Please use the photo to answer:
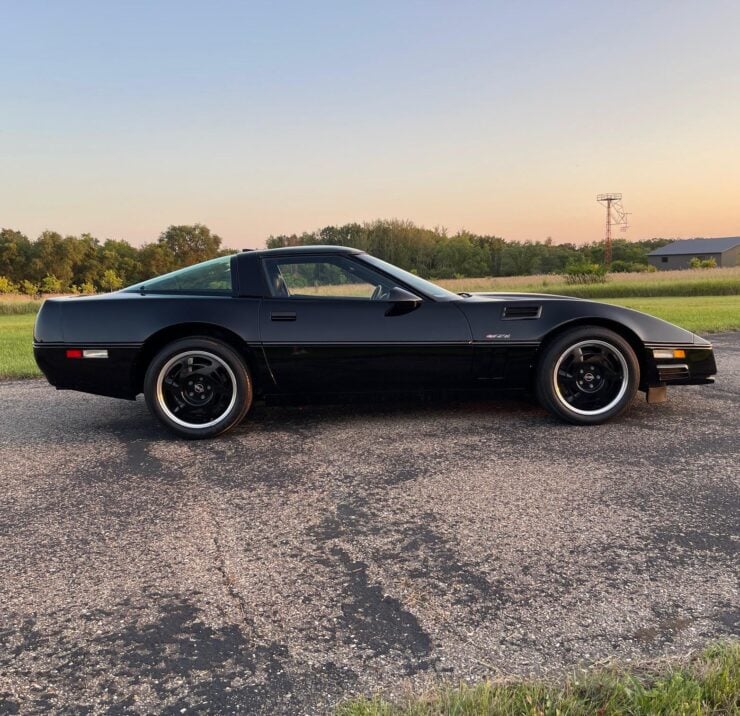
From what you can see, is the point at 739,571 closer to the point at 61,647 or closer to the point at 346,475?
the point at 346,475

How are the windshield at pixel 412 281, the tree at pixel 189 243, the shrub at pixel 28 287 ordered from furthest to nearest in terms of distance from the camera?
1. the tree at pixel 189 243
2. the shrub at pixel 28 287
3. the windshield at pixel 412 281

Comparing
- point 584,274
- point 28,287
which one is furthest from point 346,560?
point 28,287

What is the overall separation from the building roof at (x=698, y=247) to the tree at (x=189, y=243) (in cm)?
6318

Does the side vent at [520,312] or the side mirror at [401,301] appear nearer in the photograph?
Result: the side mirror at [401,301]

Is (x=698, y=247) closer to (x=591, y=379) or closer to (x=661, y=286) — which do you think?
(x=661, y=286)

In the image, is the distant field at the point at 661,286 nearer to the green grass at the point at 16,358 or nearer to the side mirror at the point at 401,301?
the green grass at the point at 16,358

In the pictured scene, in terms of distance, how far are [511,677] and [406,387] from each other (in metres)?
2.68

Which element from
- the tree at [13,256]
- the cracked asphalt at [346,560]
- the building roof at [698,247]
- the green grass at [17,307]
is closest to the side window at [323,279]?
the cracked asphalt at [346,560]

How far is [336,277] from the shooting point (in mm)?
4270

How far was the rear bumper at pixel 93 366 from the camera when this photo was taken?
161 inches

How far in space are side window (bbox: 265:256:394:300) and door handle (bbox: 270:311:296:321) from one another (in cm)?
13

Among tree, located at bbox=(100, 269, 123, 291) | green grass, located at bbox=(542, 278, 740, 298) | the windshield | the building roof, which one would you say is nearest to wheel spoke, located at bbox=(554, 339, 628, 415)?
the windshield

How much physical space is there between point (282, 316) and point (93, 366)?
1334 mm

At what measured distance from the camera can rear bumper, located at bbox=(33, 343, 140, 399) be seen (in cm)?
410
